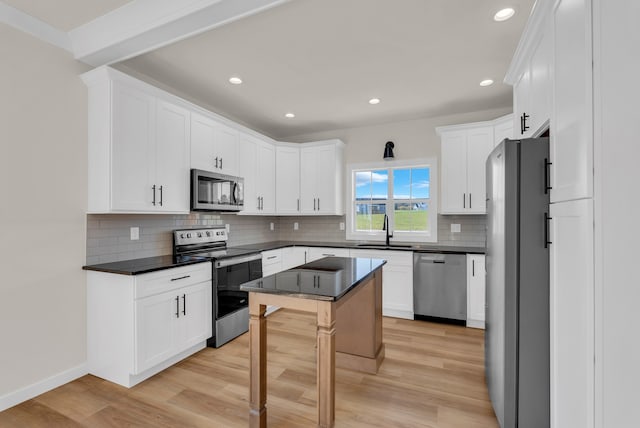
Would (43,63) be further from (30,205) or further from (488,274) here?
(488,274)

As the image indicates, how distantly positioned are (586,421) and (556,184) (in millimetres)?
957

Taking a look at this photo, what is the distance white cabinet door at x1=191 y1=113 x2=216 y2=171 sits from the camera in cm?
318

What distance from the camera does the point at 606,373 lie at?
895 mm

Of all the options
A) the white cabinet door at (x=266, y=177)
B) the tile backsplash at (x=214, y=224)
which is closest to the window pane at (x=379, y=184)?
the tile backsplash at (x=214, y=224)

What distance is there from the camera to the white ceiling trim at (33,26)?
82.2 inches

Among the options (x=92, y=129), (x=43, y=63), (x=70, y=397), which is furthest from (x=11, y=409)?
(x=43, y=63)

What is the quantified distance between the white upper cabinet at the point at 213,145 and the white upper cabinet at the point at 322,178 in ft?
4.23

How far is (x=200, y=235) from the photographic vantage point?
3.56 metres

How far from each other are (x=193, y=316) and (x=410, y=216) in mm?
3221

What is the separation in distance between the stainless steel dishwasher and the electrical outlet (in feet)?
10.4

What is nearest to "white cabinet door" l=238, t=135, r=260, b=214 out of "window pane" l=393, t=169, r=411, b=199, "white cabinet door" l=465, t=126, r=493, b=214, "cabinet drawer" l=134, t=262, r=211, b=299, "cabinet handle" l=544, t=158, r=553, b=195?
"cabinet drawer" l=134, t=262, r=211, b=299

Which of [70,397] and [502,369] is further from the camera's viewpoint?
[70,397]

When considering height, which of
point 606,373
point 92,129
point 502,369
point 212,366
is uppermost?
point 92,129

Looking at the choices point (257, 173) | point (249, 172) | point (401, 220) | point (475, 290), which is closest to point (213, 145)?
point (249, 172)
